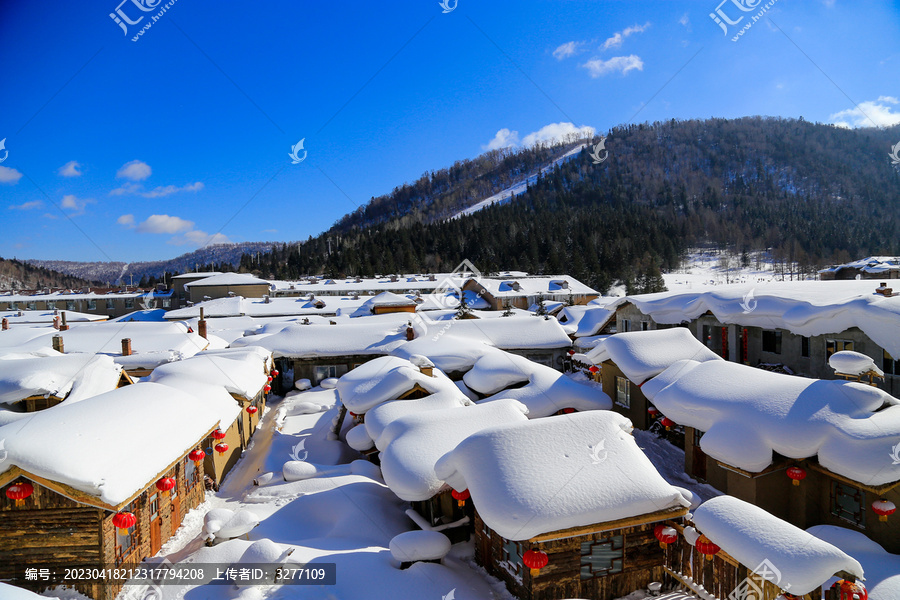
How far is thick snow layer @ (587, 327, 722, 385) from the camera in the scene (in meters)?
20.8

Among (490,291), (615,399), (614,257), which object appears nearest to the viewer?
(615,399)

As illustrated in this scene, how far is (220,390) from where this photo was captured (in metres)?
19.0

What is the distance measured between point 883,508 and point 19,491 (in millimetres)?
18981

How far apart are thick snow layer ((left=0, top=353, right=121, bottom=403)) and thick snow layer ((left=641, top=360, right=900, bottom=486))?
20037mm

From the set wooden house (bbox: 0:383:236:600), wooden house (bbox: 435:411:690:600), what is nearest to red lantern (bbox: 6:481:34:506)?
wooden house (bbox: 0:383:236:600)

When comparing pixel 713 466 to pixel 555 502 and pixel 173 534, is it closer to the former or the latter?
pixel 555 502

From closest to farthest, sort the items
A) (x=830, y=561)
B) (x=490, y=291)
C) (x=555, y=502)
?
(x=830, y=561) → (x=555, y=502) → (x=490, y=291)

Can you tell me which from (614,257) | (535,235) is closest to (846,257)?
(614,257)

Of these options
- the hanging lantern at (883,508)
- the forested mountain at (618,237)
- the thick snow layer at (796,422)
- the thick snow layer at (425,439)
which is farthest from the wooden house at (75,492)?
the forested mountain at (618,237)

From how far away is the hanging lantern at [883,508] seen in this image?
36.6 feet

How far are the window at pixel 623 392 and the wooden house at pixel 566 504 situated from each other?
1231 centimetres

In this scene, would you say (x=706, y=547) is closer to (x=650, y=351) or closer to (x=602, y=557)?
(x=602, y=557)

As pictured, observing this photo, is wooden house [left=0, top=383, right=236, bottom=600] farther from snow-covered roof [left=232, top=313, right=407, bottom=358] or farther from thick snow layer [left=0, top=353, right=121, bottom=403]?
snow-covered roof [left=232, top=313, right=407, bottom=358]

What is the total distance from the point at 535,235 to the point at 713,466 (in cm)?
10163
